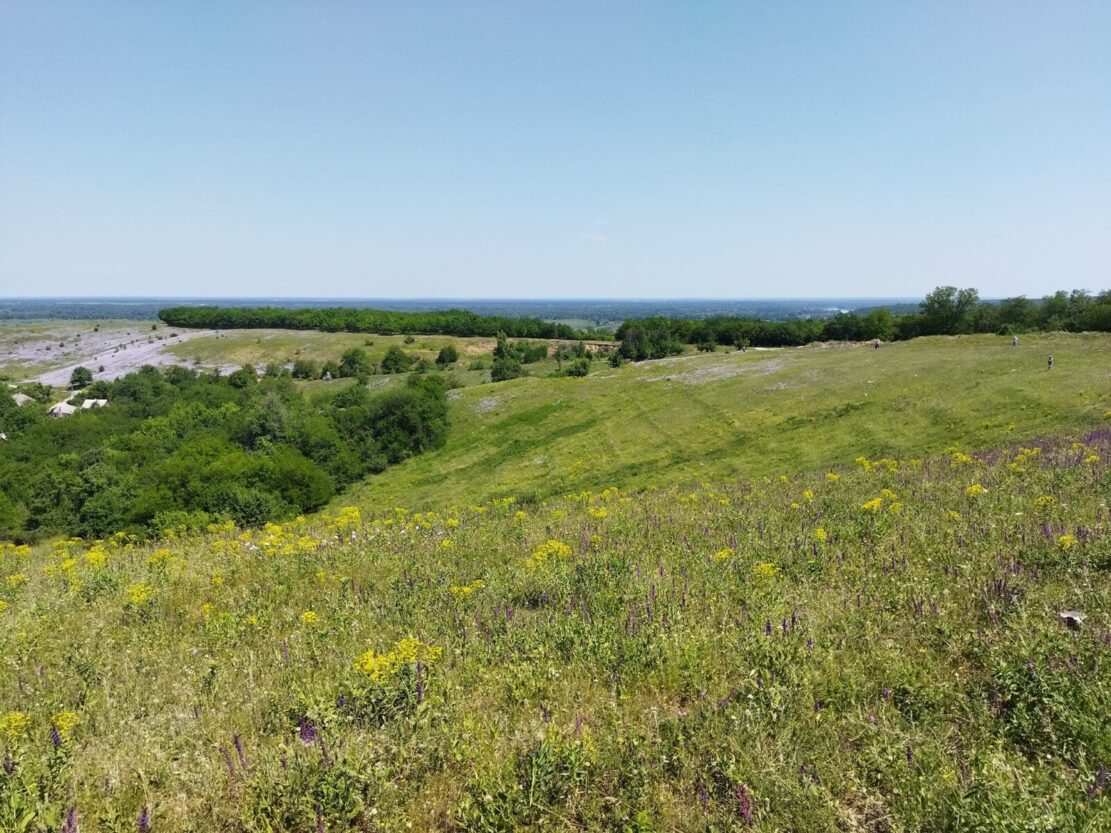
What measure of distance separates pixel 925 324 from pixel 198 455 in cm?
10941

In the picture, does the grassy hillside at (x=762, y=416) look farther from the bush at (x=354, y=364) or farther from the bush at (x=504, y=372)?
the bush at (x=354, y=364)

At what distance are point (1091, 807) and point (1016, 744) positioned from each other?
718 millimetres

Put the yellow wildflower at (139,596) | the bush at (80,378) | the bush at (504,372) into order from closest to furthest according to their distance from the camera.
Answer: the yellow wildflower at (139,596), the bush at (504,372), the bush at (80,378)

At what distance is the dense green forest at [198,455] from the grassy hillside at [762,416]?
21.9ft

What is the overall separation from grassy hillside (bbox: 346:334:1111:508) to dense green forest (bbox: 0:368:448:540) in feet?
21.9

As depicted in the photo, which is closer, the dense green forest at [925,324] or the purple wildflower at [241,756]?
the purple wildflower at [241,756]

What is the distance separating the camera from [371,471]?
67.2 meters

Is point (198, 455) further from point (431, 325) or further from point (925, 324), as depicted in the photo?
point (431, 325)

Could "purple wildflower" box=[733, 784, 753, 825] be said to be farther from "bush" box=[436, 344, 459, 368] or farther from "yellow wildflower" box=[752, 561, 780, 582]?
"bush" box=[436, 344, 459, 368]

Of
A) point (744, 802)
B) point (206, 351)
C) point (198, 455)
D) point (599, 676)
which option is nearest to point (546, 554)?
point (599, 676)

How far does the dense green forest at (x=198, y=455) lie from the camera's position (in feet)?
170

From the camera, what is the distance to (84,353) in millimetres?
164500

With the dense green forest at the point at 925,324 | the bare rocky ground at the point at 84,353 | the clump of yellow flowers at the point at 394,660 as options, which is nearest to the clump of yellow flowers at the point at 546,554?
the clump of yellow flowers at the point at 394,660

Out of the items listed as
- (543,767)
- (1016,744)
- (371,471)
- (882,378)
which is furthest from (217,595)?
(371,471)
